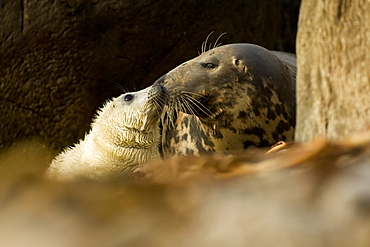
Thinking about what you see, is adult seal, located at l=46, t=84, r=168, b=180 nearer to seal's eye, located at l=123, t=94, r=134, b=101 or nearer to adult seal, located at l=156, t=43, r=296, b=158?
seal's eye, located at l=123, t=94, r=134, b=101

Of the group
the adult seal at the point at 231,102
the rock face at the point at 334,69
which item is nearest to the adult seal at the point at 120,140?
the adult seal at the point at 231,102

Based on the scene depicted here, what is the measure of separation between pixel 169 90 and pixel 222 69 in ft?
1.48

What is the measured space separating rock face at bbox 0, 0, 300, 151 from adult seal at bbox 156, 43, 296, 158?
1.41 m

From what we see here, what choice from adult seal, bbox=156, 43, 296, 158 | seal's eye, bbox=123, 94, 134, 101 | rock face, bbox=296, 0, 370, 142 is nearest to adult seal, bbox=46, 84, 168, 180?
seal's eye, bbox=123, 94, 134, 101

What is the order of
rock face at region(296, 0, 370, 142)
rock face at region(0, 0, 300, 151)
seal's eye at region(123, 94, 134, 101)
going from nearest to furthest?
rock face at region(296, 0, 370, 142)
seal's eye at region(123, 94, 134, 101)
rock face at region(0, 0, 300, 151)

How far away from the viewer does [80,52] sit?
18.8 feet

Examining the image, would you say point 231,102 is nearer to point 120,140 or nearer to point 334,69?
point 120,140

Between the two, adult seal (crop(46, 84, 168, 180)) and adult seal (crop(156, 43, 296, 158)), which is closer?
adult seal (crop(156, 43, 296, 158))

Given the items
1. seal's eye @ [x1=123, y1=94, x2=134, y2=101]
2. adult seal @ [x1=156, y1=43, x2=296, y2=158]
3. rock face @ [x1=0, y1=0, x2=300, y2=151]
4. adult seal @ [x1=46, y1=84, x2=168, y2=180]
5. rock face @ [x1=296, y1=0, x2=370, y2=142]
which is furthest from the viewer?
rock face @ [x1=0, y1=0, x2=300, y2=151]

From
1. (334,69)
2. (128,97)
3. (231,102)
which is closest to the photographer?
(334,69)

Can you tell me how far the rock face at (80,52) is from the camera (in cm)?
562

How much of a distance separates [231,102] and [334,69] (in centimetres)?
269

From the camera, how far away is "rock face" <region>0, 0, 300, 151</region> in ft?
18.5

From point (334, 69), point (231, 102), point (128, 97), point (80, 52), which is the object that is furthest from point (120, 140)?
point (334, 69)
